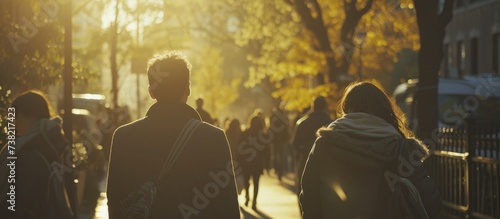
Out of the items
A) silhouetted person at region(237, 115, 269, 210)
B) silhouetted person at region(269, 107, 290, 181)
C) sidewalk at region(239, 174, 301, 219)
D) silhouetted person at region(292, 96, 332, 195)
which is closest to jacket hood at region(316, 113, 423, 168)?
silhouetted person at region(292, 96, 332, 195)

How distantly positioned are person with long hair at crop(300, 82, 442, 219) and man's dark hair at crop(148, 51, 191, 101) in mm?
967

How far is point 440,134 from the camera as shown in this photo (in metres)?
15.3

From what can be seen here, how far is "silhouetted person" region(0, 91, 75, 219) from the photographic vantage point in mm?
6094

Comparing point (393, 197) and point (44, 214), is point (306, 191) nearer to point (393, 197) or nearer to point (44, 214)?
point (393, 197)

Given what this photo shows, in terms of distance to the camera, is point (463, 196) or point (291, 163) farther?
point (291, 163)

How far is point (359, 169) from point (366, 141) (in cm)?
16

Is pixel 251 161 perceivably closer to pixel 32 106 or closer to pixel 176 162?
pixel 32 106

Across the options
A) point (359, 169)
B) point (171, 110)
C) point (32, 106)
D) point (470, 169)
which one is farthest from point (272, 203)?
point (171, 110)

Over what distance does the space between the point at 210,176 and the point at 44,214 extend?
131 cm

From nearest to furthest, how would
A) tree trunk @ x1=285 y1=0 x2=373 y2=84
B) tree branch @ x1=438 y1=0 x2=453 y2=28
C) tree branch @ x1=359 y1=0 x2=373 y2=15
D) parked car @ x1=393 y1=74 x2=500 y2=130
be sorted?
tree branch @ x1=438 y1=0 x2=453 y2=28, parked car @ x1=393 y1=74 x2=500 y2=130, tree branch @ x1=359 y1=0 x2=373 y2=15, tree trunk @ x1=285 y1=0 x2=373 y2=84

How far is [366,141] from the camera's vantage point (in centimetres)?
588

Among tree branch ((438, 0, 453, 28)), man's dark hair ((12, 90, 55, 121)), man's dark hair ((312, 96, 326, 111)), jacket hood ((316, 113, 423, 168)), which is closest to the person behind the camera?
jacket hood ((316, 113, 423, 168))

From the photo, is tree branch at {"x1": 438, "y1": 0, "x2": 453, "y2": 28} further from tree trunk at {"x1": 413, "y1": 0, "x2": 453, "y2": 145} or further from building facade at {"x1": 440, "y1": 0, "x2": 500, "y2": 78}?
building facade at {"x1": 440, "y1": 0, "x2": 500, "y2": 78}

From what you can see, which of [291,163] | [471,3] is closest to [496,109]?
[291,163]
